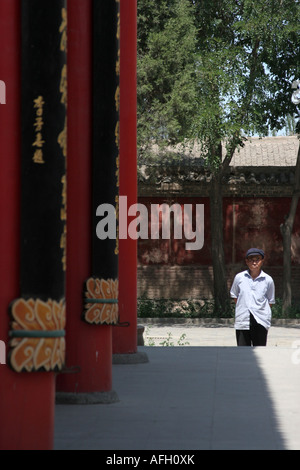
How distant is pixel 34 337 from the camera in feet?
17.9

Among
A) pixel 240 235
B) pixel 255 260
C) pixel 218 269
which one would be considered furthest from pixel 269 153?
pixel 255 260

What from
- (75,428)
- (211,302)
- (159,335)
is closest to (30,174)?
(75,428)

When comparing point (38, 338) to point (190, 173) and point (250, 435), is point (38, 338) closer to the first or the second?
point (250, 435)

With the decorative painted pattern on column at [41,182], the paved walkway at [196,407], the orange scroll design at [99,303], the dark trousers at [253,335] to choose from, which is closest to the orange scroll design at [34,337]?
the decorative painted pattern on column at [41,182]

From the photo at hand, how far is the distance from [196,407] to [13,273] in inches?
120

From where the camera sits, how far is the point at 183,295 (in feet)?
94.1

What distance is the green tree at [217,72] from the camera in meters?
21.9

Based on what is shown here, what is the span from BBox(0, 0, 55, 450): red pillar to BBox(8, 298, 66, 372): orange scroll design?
0.24 feet

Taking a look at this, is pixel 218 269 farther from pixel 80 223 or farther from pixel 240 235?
pixel 80 223

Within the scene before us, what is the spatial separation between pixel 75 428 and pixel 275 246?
22.6 m

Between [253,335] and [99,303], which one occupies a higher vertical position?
[99,303]

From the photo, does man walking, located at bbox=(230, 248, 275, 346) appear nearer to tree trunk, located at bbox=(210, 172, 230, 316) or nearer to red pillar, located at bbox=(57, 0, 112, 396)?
red pillar, located at bbox=(57, 0, 112, 396)

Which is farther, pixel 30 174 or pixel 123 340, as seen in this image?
pixel 123 340

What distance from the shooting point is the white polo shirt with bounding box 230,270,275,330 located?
38.4ft
